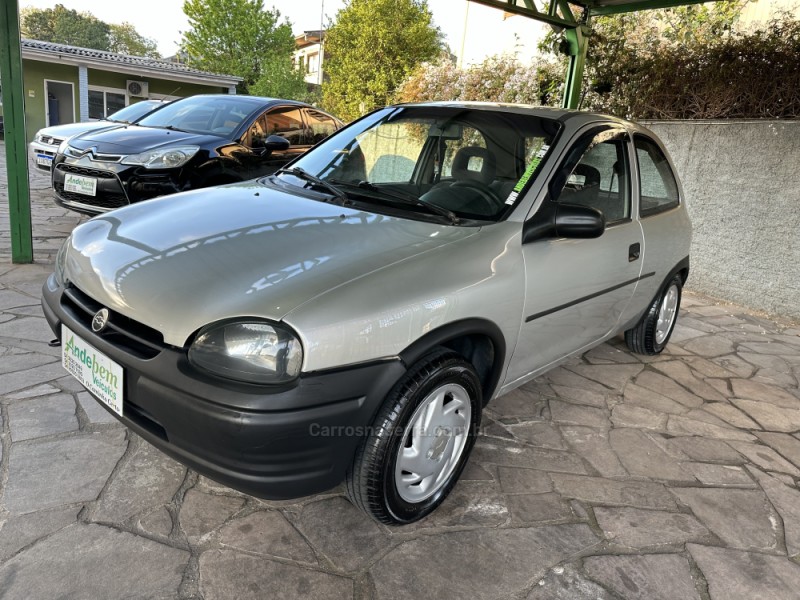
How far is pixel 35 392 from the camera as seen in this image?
2982 millimetres

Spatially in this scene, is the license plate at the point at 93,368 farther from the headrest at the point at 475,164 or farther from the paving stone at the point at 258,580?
the headrest at the point at 475,164

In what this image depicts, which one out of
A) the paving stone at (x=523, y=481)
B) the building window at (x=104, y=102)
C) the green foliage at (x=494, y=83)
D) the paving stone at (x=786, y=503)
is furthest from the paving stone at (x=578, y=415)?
the building window at (x=104, y=102)

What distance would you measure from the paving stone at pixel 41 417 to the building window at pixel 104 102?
2382 cm

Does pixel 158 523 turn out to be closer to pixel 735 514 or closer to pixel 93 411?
pixel 93 411

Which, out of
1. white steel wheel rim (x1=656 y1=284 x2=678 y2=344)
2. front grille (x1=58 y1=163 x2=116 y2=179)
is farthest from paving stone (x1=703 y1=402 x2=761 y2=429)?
front grille (x1=58 y1=163 x2=116 y2=179)

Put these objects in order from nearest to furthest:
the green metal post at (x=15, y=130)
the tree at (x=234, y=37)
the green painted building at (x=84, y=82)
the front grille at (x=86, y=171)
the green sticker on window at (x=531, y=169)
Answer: the green sticker on window at (x=531, y=169) < the green metal post at (x=15, y=130) < the front grille at (x=86, y=171) < the green painted building at (x=84, y=82) < the tree at (x=234, y=37)

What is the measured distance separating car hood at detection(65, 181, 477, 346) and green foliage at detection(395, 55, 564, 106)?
23.0 feet

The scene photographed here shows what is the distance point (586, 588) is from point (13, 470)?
2.29 metres

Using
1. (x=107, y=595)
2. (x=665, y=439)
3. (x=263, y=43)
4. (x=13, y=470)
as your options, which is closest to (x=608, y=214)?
(x=665, y=439)

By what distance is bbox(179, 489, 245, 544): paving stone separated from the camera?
215 cm

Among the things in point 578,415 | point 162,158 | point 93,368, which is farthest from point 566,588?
point 162,158

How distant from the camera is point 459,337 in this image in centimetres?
228

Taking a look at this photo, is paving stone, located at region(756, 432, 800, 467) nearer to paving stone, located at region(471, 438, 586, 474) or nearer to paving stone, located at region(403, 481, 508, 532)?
paving stone, located at region(471, 438, 586, 474)

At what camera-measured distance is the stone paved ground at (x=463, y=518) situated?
1.97 m
